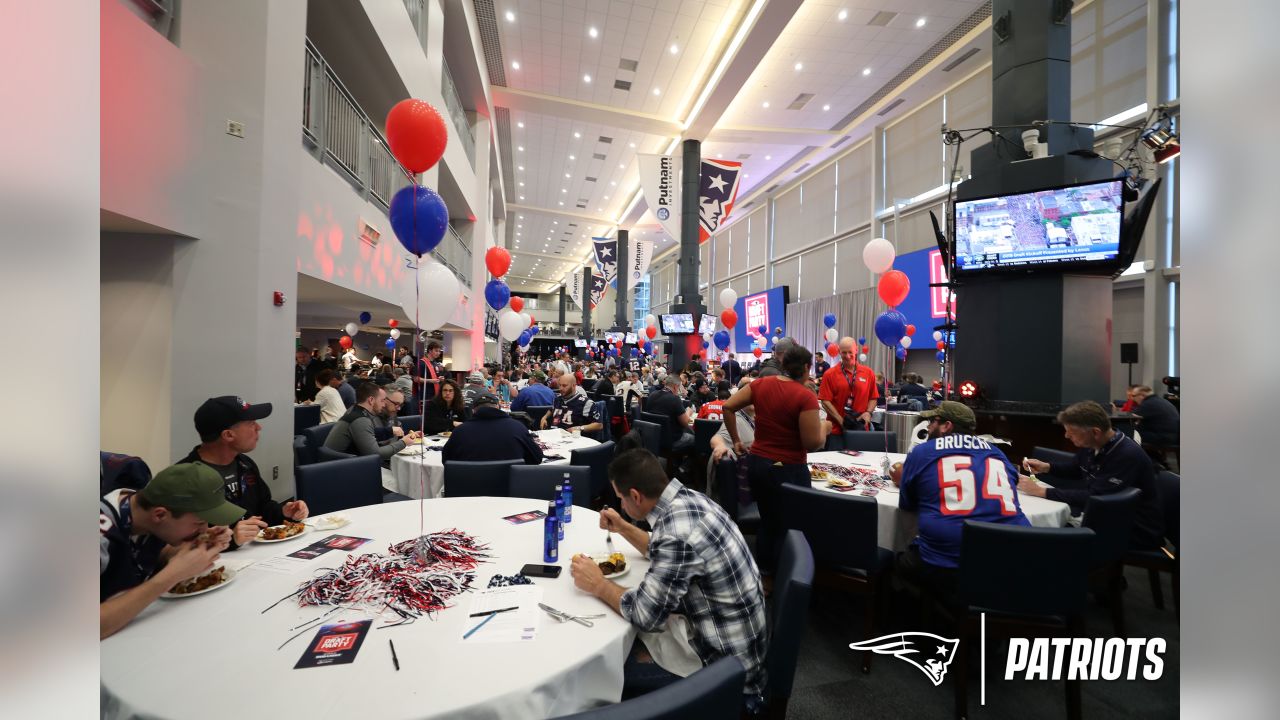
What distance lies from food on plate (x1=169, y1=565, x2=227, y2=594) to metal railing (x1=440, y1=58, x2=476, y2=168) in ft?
28.0

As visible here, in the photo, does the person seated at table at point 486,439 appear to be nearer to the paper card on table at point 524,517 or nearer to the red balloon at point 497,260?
the paper card on table at point 524,517

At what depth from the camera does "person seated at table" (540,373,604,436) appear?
6.02 metres

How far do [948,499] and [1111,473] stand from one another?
1.15 metres

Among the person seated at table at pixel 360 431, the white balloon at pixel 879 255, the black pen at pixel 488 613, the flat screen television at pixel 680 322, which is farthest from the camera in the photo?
the flat screen television at pixel 680 322

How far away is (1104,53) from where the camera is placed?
790 centimetres

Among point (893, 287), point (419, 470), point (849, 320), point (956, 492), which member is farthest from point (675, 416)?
point (849, 320)

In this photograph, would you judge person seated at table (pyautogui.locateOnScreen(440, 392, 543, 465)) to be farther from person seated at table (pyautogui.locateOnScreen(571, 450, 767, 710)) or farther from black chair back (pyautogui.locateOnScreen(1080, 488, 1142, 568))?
black chair back (pyautogui.locateOnScreen(1080, 488, 1142, 568))

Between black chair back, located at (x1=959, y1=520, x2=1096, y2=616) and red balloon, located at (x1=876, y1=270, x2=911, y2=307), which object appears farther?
red balloon, located at (x1=876, y1=270, x2=911, y2=307)

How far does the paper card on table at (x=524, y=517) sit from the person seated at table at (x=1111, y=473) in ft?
9.02

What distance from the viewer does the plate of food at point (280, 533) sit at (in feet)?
7.25

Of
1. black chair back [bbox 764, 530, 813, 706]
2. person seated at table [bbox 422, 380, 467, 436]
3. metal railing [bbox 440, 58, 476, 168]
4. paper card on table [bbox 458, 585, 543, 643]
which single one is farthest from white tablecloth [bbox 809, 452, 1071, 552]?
metal railing [bbox 440, 58, 476, 168]

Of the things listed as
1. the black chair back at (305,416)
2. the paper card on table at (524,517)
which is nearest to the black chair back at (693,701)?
the paper card on table at (524,517)
